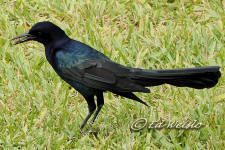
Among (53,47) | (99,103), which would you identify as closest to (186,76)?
(99,103)

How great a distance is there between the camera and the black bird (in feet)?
17.8

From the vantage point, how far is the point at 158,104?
6438 mm

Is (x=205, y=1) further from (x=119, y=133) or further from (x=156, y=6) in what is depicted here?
(x=119, y=133)

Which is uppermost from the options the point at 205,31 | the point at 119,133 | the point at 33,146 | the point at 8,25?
the point at 205,31

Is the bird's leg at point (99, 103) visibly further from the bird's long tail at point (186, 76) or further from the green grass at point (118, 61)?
the bird's long tail at point (186, 76)

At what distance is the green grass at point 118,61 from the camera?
5805mm

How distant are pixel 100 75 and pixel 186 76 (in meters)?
0.79

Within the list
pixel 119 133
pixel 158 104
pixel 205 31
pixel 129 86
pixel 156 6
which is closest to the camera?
pixel 129 86

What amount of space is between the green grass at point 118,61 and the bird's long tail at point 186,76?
56cm

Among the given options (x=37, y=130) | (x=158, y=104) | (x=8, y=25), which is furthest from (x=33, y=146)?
(x=8, y=25)

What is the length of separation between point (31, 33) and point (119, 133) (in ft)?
4.13

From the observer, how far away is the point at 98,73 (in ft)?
18.5

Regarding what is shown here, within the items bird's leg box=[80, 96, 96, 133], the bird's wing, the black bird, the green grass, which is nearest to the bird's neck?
the black bird

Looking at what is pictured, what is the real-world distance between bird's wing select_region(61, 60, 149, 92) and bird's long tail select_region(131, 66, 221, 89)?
15 centimetres
